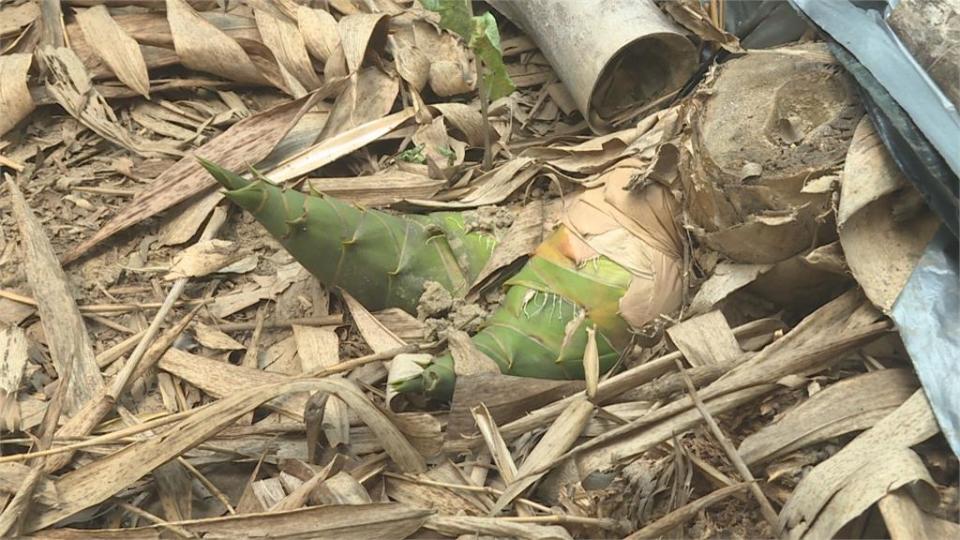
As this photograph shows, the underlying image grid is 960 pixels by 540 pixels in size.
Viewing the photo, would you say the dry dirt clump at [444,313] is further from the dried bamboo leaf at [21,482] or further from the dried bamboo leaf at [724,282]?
the dried bamboo leaf at [21,482]

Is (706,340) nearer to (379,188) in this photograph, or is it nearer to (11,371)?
(379,188)

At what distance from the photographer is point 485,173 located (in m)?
1.72

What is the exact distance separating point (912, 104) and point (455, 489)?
2.42 feet

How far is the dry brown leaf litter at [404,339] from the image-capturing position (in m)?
1.18

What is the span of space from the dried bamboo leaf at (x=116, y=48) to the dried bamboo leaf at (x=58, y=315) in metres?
0.33

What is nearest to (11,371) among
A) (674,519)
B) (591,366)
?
(591,366)

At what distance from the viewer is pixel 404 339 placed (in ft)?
4.82

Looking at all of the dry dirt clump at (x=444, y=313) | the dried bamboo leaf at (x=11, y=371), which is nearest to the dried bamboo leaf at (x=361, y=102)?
the dry dirt clump at (x=444, y=313)

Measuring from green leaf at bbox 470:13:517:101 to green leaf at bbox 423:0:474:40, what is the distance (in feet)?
0.08

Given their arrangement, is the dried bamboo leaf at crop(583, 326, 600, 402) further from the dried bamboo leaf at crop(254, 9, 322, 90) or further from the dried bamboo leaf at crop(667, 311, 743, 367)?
the dried bamboo leaf at crop(254, 9, 322, 90)

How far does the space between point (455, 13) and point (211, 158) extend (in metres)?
0.51

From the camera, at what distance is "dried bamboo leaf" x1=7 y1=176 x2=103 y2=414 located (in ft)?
4.76

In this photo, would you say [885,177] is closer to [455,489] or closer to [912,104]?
[912,104]

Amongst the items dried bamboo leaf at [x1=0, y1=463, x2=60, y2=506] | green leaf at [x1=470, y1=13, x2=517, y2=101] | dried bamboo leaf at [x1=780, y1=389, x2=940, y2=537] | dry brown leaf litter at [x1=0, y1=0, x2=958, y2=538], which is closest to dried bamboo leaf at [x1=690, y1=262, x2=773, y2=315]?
dry brown leaf litter at [x1=0, y1=0, x2=958, y2=538]
